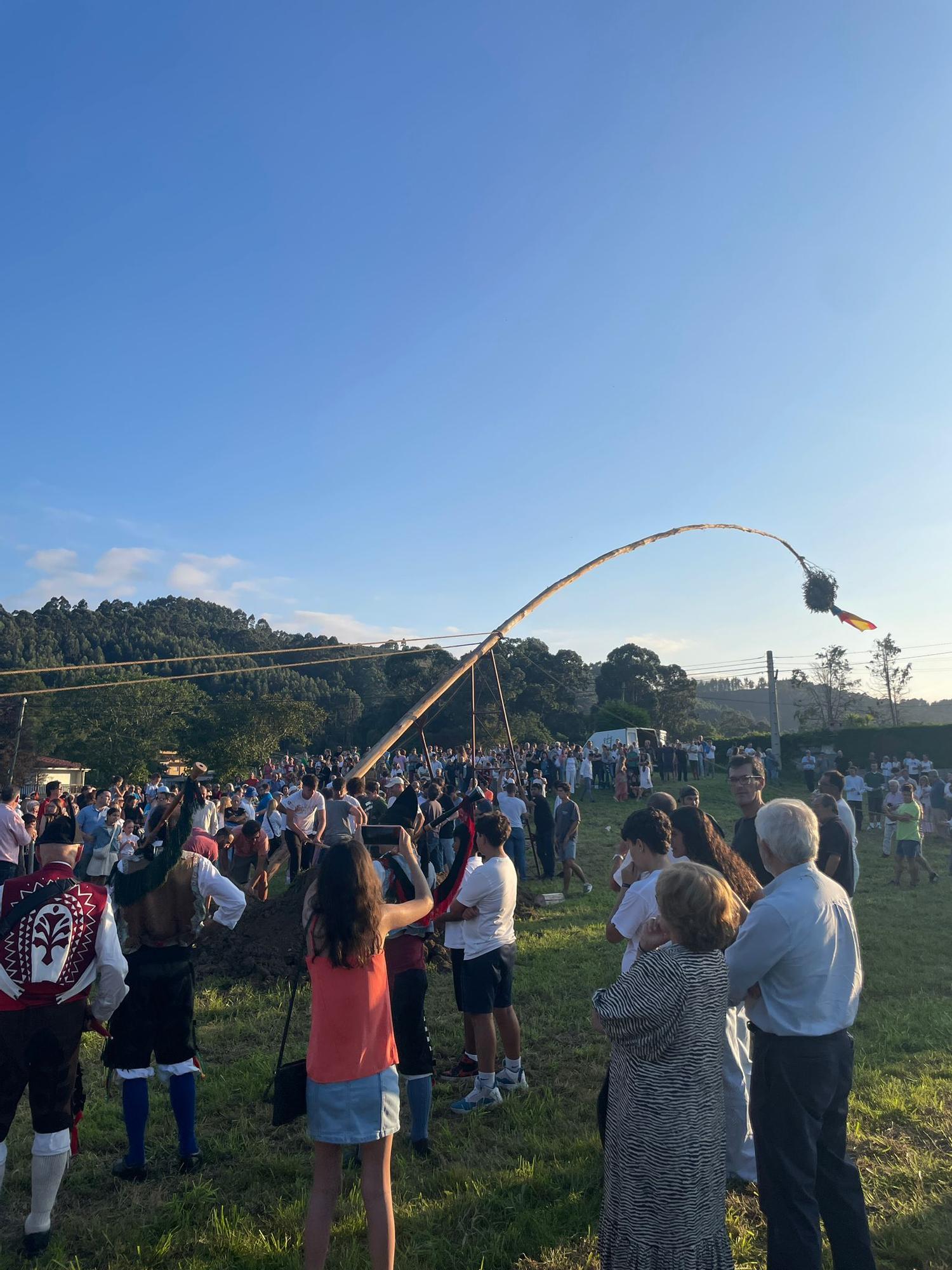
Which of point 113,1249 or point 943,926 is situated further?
point 943,926

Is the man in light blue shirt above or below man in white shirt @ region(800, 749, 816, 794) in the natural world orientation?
above

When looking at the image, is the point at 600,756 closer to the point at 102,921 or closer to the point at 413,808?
the point at 413,808

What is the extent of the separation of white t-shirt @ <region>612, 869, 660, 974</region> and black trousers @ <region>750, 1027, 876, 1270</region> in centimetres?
87

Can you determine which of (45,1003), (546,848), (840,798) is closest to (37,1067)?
(45,1003)

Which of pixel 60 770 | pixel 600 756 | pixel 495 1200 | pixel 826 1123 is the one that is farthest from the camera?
pixel 60 770

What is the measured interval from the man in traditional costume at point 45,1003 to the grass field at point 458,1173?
48 cm

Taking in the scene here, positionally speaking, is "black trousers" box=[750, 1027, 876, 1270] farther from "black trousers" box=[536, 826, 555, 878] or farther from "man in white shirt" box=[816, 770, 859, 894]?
"black trousers" box=[536, 826, 555, 878]

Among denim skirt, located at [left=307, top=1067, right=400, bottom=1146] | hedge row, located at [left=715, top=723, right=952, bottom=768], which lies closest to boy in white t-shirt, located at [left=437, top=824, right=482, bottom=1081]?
denim skirt, located at [left=307, top=1067, right=400, bottom=1146]

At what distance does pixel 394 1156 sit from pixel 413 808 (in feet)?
8.93

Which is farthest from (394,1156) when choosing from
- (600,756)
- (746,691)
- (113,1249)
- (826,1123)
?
(746,691)

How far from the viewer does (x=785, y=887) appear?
10.2 feet

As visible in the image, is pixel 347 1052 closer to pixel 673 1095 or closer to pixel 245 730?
pixel 673 1095

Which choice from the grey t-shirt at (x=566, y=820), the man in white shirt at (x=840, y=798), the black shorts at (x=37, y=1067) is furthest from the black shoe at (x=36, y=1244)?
the grey t-shirt at (x=566, y=820)

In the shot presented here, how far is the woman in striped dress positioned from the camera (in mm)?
2539
